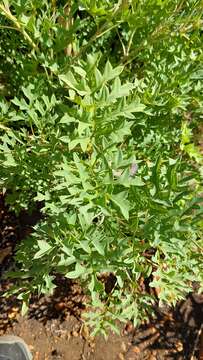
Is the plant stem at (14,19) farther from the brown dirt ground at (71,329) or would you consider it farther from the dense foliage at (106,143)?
the brown dirt ground at (71,329)

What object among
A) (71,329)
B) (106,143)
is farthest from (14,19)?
(71,329)

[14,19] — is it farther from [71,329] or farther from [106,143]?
[71,329]

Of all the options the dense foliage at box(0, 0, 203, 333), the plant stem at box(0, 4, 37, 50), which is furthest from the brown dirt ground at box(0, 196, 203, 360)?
the plant stem at box(0, 4, 37, 50)

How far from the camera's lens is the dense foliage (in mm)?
1200

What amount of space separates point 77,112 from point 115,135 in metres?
0.16

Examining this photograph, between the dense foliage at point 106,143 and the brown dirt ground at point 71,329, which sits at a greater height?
the dense foliage at point 106,143

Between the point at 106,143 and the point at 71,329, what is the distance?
4.56 feet

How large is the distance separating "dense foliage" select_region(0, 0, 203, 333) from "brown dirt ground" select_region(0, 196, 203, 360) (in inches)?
21.0

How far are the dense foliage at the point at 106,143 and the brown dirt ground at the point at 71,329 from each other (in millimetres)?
534

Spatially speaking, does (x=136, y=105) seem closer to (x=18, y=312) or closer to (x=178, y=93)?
(x=178, y=93)

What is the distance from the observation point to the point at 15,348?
2.19m

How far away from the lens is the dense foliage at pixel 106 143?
1.20 meters

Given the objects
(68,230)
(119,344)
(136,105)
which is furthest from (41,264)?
(119,344)

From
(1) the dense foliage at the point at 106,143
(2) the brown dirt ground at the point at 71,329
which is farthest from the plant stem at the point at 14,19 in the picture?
(2) the brown dirt ground at the point at 71,329
